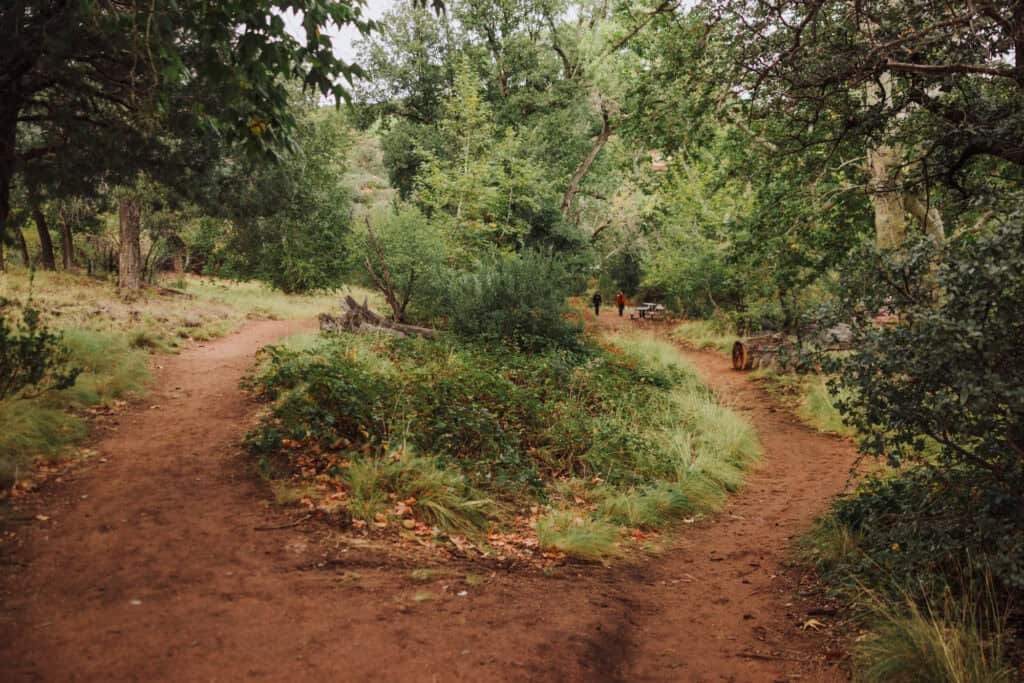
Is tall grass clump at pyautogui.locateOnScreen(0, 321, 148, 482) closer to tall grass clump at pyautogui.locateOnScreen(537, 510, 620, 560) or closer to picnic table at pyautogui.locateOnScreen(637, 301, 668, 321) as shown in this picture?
tall grass clump at pyautogui.locateOnScreen(537, 510, 620, 560)

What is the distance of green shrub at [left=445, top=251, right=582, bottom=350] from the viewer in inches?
477

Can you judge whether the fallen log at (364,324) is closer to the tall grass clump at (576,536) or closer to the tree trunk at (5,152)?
the tall grass clump at (576,536)

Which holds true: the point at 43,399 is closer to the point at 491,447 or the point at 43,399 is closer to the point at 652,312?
the point at 491,447

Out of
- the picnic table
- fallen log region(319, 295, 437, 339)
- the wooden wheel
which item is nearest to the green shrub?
fallen log region(319, 295, 437, 339)

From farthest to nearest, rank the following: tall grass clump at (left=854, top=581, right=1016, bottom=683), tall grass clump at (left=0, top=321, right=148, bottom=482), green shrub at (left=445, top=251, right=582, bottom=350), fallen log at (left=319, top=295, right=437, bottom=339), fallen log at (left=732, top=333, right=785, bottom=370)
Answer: fallen log at (left=732, top=333, right=785, bottom=370) < fallen log at (left=319, top=295, right=437, bottom=339) < green shrub at (left=445, top=251, right=582, bottom=350) < tall grass clump at (left=0, top=321, right=148, bottom=482) < tall grass clump at (left=854, top=581, right=1016, bottom=683)

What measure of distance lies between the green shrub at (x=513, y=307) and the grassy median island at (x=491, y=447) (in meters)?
1.15

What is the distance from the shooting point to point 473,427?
729 cm

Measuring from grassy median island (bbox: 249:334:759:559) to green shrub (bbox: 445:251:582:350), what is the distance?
3.78 feet

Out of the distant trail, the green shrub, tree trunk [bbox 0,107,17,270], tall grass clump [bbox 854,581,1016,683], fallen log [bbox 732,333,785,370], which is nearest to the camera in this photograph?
tall grass clump [bbox 854,581,1016,683]

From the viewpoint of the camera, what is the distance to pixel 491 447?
23.7 feet

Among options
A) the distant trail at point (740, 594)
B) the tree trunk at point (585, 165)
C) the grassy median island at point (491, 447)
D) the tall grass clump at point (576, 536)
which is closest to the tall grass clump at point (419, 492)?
the grassy median island at point (491, 447)

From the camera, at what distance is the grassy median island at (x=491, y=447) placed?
5758 millimetres

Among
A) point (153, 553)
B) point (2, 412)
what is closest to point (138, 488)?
point (153, 553)

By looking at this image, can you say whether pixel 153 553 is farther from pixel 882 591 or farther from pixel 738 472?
pixel 738 472
